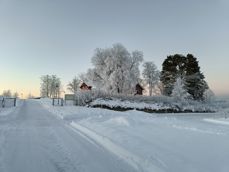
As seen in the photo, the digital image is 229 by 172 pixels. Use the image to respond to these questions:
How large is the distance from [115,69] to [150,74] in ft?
114

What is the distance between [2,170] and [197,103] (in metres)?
44.7

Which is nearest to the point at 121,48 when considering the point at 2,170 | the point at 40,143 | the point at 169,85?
the point at 169,85

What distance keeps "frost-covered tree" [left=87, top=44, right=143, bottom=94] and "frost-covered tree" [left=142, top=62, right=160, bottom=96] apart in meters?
28.7

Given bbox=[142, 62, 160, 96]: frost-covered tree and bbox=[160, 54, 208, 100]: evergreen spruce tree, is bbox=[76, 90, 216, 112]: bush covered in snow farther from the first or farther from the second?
bbox=[142, 62, 160, 96]: frost-covered tree

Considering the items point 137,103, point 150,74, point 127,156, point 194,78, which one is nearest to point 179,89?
point 194,78

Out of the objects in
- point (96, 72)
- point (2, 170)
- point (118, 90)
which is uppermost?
point (96, 72)

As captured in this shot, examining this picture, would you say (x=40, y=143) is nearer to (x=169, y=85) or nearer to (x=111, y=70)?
(x=111, y=70)

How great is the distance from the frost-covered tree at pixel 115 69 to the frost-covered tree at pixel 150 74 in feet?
94.2

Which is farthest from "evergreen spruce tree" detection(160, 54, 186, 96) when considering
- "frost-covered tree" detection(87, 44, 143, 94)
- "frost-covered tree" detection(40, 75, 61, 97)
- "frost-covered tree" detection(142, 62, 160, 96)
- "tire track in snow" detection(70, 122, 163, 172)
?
"frost-covered tree" detection(40, 75, 61, 97)

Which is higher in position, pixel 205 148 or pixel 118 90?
pixel 118 90

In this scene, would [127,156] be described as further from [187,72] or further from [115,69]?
[187,72]

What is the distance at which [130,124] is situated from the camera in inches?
607

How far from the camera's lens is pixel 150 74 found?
292 ft

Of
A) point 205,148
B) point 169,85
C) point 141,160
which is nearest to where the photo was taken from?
point 141,160
